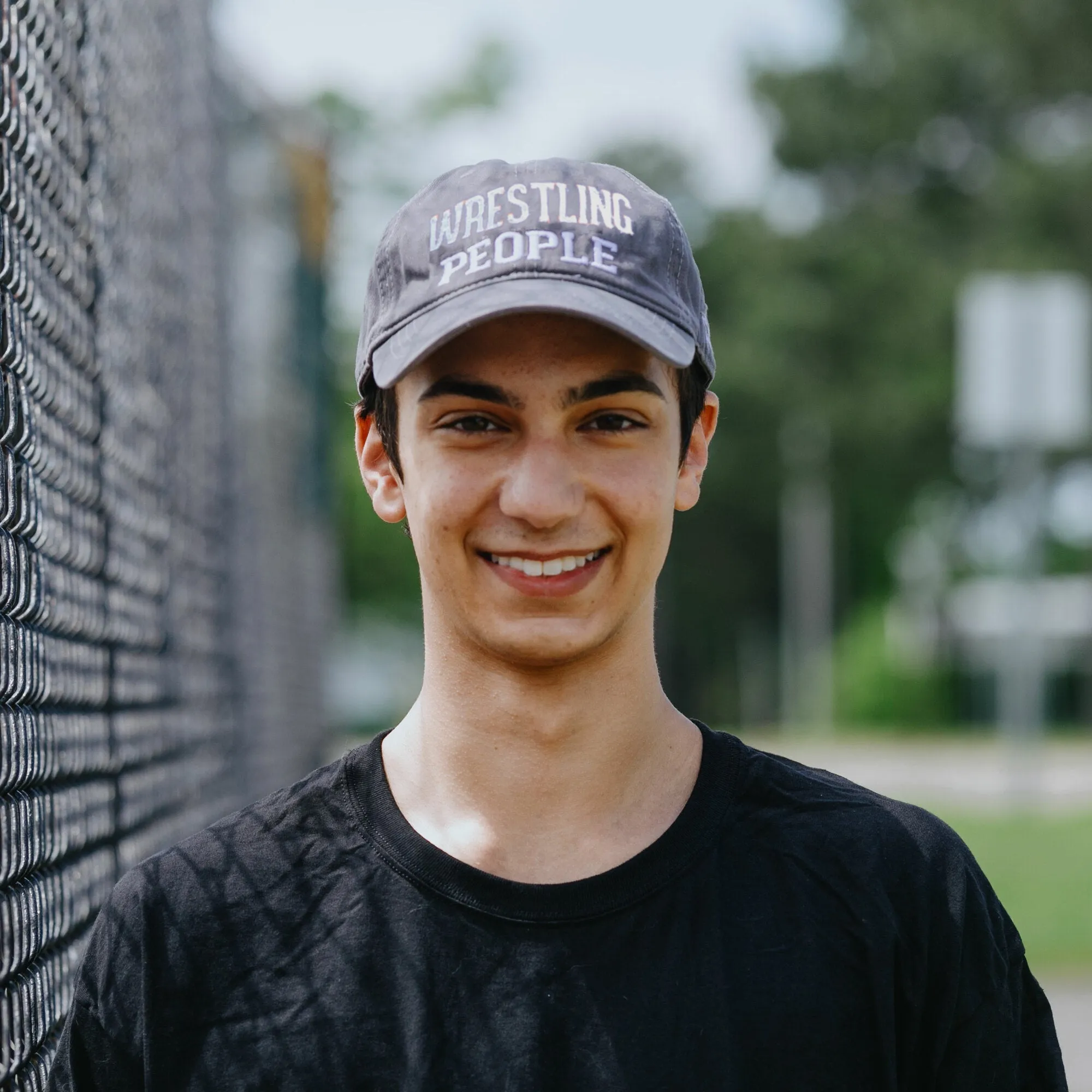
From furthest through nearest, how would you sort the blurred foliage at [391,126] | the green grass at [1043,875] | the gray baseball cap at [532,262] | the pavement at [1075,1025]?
1. the blurred foliage at [391,126]
2. the green grass at [1043,875]
3. the pavement at [1075,1025]
4. the gray baseball cap at [532,262]

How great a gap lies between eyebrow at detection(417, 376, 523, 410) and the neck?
0.30 m

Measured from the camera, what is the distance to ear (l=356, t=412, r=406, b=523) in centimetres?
243

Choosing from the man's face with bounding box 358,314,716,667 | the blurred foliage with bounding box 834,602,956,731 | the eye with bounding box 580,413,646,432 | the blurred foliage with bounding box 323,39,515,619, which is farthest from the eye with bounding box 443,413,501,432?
the blurred foliage with bounding box 834,602,956,731

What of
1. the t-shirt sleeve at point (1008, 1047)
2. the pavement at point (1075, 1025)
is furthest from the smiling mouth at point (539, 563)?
the pavement at point (1075, 1025)

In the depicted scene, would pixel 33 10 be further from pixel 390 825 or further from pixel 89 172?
pixel 390 825

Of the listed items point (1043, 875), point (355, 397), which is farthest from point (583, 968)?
point (355, 397)

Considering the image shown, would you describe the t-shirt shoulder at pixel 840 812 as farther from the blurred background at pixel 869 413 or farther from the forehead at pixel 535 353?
the blurred background at pixel 869 413

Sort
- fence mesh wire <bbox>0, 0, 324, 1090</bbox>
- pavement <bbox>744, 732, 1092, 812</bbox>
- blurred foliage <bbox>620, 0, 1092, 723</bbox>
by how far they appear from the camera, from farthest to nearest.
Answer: blurred foliage <bbox>620, 0, 1092, 723</bbox>
pavement <bbox>744, 732, 1092, 812</bbox>
fence mesh wire <bbox>0, 0, 324, 1090</bbox>

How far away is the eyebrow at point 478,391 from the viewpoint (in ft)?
7.31

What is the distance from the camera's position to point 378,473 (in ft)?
8.07

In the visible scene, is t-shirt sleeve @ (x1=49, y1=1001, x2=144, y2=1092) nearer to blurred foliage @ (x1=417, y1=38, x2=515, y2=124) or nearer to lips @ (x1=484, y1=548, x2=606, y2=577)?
lips @ (x1=484, y1=548, x2=606, y2=577)

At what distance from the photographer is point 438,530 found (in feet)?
7.31

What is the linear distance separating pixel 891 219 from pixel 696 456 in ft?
129

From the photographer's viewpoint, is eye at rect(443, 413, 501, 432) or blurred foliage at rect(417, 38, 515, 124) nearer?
eye at rect(443, 413, 501, 432)
